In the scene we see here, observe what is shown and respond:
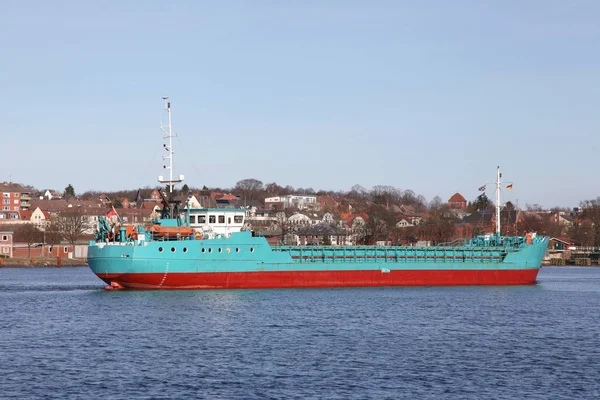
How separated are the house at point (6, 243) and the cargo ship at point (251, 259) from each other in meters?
54.5

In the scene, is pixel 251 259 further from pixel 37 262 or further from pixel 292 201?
pixel 292 201

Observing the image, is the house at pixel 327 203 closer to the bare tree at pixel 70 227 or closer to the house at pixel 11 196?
the house at pixel 11 196

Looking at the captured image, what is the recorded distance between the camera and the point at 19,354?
27.9 meters

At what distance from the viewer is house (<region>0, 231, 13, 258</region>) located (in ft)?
325

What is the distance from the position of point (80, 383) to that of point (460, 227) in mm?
106132

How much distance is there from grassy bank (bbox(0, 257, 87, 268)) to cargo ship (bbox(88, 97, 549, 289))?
140 ft

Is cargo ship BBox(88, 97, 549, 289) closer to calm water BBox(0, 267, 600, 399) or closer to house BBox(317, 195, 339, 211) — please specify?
calm water BBox(0, 267, 600, 399)

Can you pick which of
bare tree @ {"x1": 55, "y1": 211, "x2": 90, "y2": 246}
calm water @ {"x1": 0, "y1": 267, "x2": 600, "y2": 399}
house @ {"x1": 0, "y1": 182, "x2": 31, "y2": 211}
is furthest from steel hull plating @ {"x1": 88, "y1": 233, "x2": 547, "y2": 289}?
house @ {"x1": 0, "y1": 182, "x2": 31, "y2": 211}

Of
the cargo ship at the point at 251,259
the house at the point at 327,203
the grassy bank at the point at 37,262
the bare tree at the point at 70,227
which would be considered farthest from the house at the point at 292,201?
the cargo ship at the point at 251,259

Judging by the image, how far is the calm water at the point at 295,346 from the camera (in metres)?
23.5

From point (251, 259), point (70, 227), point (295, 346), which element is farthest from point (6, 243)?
point (295, 346)

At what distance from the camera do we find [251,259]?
4800 cm

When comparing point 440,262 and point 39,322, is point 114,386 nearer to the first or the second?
point 39,322

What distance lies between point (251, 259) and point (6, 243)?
61268mm
